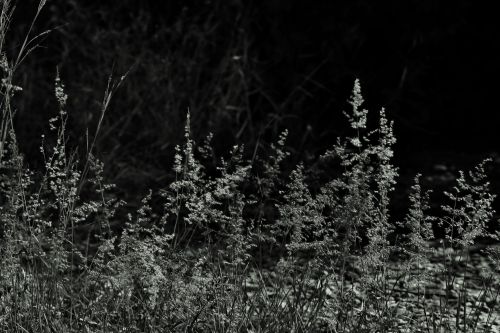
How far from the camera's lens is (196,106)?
5336mm

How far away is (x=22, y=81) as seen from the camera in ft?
17.4

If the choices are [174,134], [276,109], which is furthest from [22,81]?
[276,109]

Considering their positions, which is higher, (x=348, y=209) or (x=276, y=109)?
(x=348, y=209)

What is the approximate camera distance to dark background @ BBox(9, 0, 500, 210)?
5.13 meters

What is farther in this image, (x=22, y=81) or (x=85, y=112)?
(x=22, y=81)

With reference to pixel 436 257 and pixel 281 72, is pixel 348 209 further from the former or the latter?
pixel 281 72

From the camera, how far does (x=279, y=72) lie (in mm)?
5609

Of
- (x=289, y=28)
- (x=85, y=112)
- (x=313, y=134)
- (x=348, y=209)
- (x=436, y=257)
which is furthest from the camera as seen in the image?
(x=289, y=28)

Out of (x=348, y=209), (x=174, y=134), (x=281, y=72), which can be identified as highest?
(x=348, y=209)

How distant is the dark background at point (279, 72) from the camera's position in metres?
5.13

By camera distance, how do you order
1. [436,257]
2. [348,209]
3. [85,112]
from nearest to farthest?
[348,209] < [436,257] < [85,112]

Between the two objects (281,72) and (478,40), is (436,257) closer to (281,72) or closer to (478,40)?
(281,72)

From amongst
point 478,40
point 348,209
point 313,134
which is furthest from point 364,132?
point 348,209

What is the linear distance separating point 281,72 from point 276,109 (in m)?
0.46
